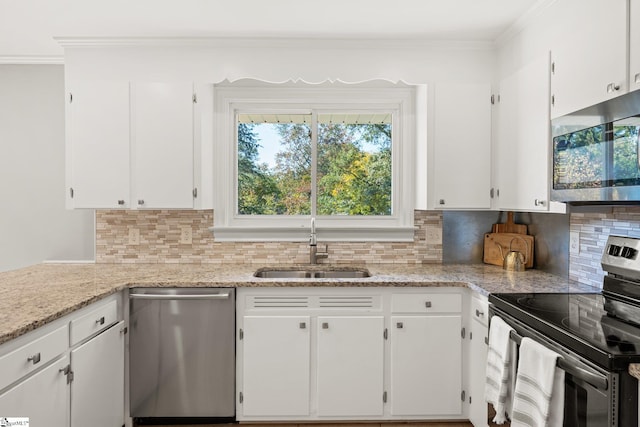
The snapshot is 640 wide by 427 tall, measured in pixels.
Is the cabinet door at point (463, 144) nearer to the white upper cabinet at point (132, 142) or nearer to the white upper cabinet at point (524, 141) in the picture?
the white upper cabinet at point (524, 141)

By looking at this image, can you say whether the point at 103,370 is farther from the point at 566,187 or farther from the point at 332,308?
the point at 566,187

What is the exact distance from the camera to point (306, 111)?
3207mm

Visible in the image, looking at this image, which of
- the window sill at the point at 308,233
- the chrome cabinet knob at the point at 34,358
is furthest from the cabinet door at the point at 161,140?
the chrome cabinet knob at the point at 34,358

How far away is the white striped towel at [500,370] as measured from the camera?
1.79 meters

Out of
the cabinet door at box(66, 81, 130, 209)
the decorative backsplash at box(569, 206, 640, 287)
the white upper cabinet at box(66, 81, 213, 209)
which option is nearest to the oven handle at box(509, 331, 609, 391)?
the decorative backsplash at box(569, 206, 640, 287)

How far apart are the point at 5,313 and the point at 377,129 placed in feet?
7.92

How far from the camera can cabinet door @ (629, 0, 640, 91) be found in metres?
1.56

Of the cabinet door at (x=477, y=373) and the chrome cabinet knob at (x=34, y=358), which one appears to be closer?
the chrome cabinet knob at (x=34, y=358)

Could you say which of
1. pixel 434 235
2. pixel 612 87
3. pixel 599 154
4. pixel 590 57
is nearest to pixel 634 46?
pixel 612 87

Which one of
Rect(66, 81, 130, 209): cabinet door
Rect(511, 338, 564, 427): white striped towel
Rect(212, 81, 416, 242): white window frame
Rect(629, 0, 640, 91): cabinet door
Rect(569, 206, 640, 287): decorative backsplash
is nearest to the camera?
Rect(511, 338, 564, 427): white striped towel

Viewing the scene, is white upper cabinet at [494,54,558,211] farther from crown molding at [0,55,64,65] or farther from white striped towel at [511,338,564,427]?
crown molding at [0,55,64,65]

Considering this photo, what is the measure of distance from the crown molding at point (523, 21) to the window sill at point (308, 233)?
132 centimetres

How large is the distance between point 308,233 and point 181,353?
115cm

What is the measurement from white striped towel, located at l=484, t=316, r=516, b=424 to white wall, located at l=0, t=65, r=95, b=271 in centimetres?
270
